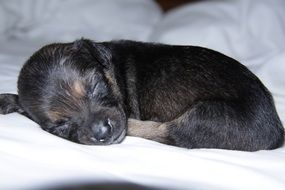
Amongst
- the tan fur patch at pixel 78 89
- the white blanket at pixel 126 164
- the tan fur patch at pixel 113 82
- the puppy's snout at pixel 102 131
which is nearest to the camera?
the white blanket at pixel 126 164

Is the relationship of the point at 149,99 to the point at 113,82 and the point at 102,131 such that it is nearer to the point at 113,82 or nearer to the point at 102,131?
the point at 113,82

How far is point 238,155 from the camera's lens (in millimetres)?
2412

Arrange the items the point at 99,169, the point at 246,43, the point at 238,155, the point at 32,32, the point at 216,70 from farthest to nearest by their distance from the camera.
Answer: the point at 32,32 < the point at 246,43 < the point at 216,70 < the point at 238,155 < the point at 99,169

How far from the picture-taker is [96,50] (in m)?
2.99

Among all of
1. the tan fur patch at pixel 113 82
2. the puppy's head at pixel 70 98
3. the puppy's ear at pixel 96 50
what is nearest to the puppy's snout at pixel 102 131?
the puppy's head at pixel 70 98

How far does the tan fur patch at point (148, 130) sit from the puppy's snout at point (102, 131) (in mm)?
204

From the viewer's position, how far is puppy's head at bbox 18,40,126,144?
263cm

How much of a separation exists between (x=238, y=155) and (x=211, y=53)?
0.80 m

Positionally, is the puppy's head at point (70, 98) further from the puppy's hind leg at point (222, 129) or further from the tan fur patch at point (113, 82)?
the puppy's hind leg at point (222, 129)

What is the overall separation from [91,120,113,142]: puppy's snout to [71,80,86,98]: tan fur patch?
0.66 ft

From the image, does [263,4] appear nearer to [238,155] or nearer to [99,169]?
[238,155]

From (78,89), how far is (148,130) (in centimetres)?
46

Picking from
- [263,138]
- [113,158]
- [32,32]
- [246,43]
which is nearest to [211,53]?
[263,138]

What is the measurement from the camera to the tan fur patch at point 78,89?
2688 mm
